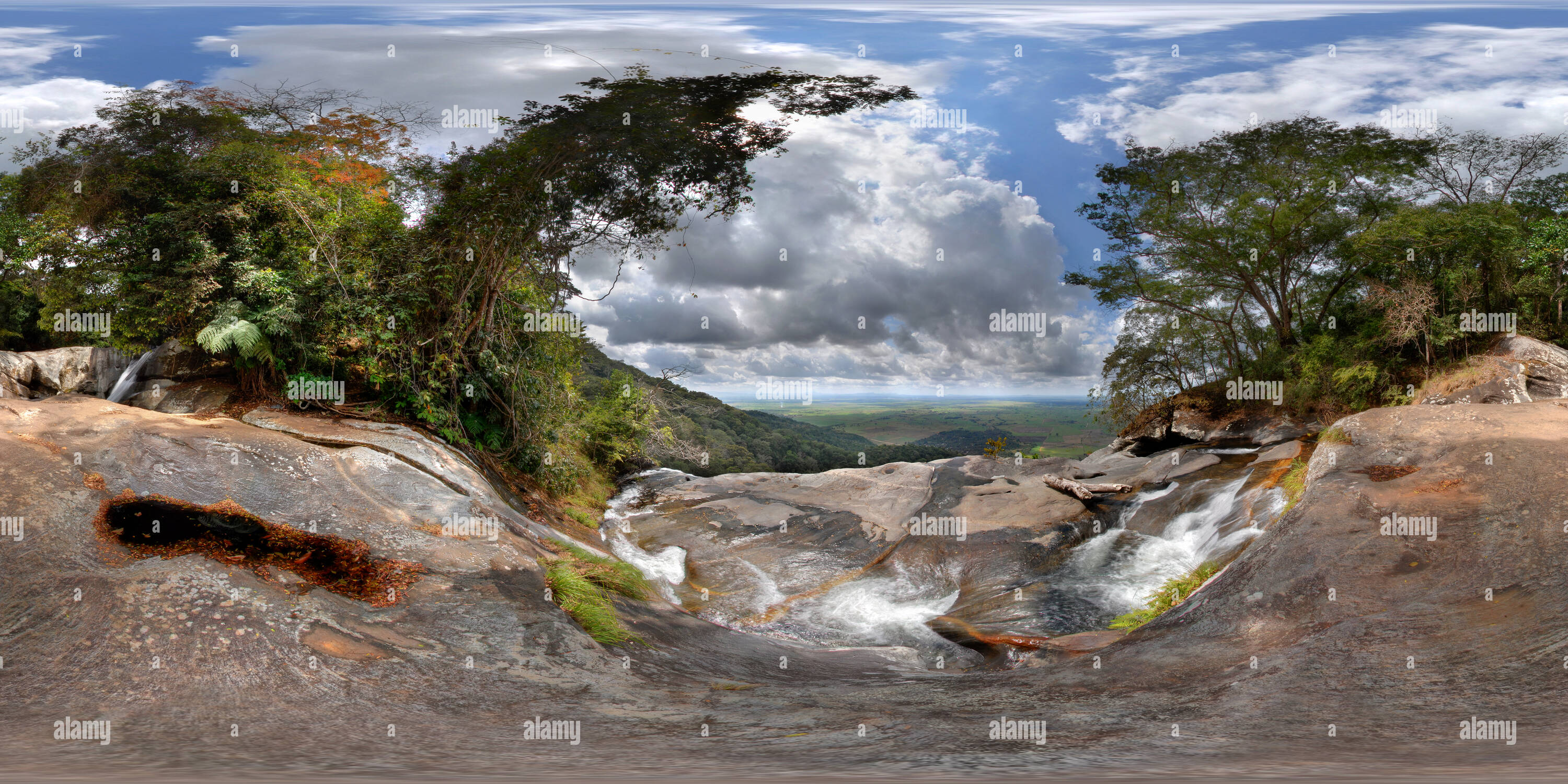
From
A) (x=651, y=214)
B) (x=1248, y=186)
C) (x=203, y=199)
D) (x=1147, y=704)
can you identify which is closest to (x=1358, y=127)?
(x=1248, y=186)

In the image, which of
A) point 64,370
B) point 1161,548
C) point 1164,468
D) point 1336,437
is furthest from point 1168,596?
point 64,370

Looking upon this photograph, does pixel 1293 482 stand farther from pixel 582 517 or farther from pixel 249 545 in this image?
pixel 249 545

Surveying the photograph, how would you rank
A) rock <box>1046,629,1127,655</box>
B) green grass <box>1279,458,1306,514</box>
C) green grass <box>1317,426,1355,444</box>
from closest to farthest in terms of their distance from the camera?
rock <box>1046,629,1127,655</box> < green grass <box>1317,426,1355,444</box> < green grass <box>1279,458,1306,514</box>

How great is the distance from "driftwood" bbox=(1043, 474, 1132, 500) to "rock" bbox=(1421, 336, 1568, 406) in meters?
7.81

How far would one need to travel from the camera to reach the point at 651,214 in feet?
49.9

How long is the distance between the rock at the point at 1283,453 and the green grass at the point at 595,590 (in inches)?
637

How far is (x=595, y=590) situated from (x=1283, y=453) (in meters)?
18.1

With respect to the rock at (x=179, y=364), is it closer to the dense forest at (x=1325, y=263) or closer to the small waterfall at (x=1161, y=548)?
the small waterfall at (x=1161, y=548)

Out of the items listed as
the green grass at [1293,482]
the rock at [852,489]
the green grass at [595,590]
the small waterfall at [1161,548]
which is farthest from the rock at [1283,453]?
→ the green grass at [595,590]

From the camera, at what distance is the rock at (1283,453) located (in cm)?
1770

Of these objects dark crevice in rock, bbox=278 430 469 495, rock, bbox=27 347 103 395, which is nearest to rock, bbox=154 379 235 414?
dark crevice in rock, bbox=278 430 469 495

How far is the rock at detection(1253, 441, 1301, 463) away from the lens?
17.7 meters

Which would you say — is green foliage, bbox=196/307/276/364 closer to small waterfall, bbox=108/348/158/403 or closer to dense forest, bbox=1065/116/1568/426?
small waterfall, bbox=108/348/158/403

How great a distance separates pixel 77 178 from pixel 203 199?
8.83 ft
